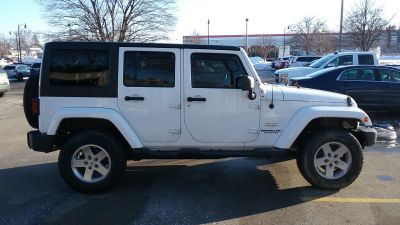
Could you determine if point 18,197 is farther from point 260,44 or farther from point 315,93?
point 260,44

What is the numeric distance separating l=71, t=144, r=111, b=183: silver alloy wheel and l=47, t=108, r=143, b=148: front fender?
1.25ft

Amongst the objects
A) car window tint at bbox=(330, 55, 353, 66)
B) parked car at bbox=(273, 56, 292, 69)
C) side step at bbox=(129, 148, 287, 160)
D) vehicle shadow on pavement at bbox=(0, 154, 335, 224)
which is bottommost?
vehicle shadow on pavement at bbox=(0, 154, 335, 224)

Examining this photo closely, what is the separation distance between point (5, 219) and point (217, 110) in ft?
9.14

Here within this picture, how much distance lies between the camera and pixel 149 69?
5602mm

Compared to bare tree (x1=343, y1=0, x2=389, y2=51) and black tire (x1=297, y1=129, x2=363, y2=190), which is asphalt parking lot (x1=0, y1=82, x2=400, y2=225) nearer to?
black tire (x1=297, y1=129, x2=363, y2=190)

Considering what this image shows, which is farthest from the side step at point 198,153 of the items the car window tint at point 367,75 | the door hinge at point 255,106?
the car window tint at point 367,75

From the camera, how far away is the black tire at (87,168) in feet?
18.1

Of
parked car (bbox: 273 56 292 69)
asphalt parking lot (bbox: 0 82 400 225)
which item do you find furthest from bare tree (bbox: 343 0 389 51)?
asphalt parking lot (bbox: 0 82 400 225)

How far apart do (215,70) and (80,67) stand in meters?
1.74

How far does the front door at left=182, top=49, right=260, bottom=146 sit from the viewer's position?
5.59m

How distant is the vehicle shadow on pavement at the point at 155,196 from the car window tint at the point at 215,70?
1.42 metres

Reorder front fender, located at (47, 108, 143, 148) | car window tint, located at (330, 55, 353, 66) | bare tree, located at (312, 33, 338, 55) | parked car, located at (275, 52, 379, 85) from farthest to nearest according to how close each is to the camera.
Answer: bare tree, located at (312, 33, 338, 55) < car window tint, located at (330, 55, 353, 66) < parked car, located at (275, 52, 379, 85) < front fender, located at (47, 108, 143, 148)

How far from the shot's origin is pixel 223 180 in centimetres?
621

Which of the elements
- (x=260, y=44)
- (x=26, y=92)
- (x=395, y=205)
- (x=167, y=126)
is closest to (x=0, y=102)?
(x=26, y=92)
